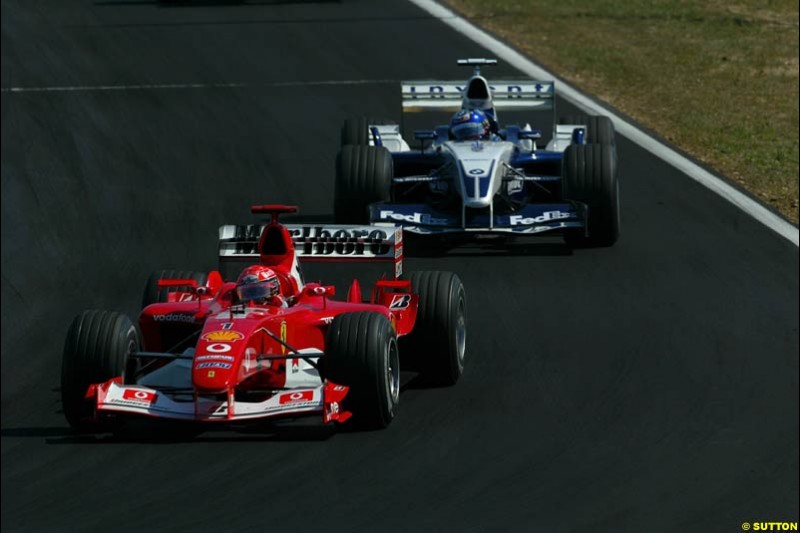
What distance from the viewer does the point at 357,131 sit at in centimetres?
2116

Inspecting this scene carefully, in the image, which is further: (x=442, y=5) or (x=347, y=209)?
(x=442, y=5)

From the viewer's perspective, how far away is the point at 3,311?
1723cm

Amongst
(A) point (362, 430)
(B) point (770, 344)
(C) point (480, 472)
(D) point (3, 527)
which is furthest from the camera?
(B) point (770, 344)

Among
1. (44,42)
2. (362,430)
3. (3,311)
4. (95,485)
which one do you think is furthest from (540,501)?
(44,42)

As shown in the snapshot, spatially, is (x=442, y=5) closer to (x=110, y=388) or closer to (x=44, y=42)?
(x=44, y=42)

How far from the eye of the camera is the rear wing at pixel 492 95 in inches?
826

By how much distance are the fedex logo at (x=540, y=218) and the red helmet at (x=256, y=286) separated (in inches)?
222

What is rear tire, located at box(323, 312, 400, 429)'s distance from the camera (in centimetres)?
1227

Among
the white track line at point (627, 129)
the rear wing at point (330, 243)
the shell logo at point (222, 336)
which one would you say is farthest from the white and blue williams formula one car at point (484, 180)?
the shell logo at point (222, 336)

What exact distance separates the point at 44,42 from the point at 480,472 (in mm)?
20322

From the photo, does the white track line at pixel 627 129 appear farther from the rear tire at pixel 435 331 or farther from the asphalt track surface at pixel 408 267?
the rear tire at pixel 435 331

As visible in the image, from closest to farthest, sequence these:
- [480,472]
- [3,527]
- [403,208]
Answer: [3,527], [480,472], [403,208]

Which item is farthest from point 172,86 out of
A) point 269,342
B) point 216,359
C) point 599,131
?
point 216,359

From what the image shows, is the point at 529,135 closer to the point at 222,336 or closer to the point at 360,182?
the point at 360,182
